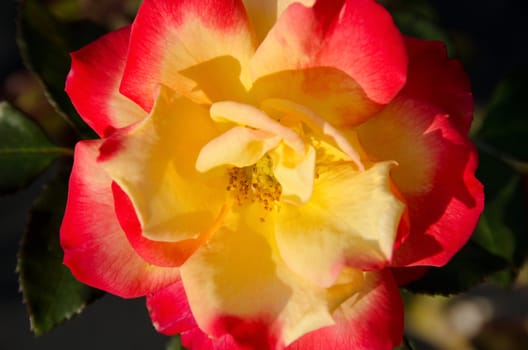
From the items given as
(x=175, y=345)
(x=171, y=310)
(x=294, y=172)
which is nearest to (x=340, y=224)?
(x=294, y=172)

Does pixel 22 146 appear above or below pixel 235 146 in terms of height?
below

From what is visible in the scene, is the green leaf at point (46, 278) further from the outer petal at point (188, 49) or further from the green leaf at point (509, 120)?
the green leaf at point (509, 120)

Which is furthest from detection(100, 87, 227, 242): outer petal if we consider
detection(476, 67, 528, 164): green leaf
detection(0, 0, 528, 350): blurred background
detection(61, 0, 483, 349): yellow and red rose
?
detection(0, 0, 528, 350): blurred background

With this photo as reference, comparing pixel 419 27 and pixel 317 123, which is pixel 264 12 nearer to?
pixel 317 123

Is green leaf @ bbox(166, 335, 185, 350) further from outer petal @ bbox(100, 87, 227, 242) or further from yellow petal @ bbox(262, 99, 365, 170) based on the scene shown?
yellow petal @ bbox(262, 99, 365, 170)

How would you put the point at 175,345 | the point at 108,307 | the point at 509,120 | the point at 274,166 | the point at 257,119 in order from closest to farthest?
the point at 257,119, the point at 274,166, the point at 175,345, the point at 509,120, the point at 108,307
